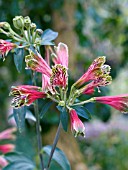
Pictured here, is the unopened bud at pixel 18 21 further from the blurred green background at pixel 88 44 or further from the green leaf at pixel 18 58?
the blurred green background at pixel 88 44

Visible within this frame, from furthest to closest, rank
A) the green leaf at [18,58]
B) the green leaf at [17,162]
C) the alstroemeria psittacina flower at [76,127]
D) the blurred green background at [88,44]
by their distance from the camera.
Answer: the blurred green background at [88,44] → the green leaf at [17,162] → the green leaf at [18,58] → the alstroemeria psittacina flower at [76,127]

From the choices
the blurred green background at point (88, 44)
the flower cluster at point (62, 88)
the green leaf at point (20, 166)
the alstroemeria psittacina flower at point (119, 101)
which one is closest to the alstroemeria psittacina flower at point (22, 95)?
the flower cluster at point (62, 88)

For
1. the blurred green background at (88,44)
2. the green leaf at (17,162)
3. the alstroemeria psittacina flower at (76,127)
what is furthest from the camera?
the blurred green background at (88,44)

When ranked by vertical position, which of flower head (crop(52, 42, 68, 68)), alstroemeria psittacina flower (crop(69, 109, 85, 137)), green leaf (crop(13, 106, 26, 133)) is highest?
flower head (crop(52, 42, 68, 68))

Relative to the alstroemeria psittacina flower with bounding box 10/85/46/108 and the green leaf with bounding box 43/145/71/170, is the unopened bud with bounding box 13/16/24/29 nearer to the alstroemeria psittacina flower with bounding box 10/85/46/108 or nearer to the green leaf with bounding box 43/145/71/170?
the alstroemeria psittacina flower with bounding box 10/85/46/108

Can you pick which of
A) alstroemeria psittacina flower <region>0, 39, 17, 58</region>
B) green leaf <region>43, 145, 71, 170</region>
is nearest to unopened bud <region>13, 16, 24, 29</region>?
alstroemeria psittacina flower <region>0, 39, 17, 58</region>

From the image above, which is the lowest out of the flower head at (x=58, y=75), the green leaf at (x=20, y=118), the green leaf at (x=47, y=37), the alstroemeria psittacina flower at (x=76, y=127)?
the alstroemeria psittacina flower at (x=76, y=127)

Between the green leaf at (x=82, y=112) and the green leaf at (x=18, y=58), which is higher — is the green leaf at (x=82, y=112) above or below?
below

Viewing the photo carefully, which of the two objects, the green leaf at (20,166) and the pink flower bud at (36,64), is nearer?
A: the pink flower bud at (36,64)

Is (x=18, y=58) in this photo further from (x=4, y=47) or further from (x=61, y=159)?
(x=61, y=159)
